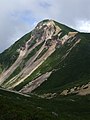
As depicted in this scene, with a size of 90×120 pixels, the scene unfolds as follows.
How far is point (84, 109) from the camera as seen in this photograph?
92.8 metres

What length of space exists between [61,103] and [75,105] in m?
4.19

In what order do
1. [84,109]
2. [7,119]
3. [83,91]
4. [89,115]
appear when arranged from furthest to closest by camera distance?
[83,91]
[84,109]
[89,115]
[7,119]

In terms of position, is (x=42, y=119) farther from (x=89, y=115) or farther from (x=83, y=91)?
(x=83, y=91)

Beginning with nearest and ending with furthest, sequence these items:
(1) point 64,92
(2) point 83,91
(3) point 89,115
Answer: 1. (3) point 89,115
2. (2) point 83,91
3. (1) point 64,92

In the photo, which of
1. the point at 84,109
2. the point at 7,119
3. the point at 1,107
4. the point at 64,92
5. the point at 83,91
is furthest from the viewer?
the point at 64,92

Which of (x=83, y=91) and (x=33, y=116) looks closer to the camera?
(x=33, y=116)

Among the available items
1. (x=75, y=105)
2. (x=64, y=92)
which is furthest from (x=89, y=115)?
(x=64, y=92)

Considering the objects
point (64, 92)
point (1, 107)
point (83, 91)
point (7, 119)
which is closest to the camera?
point (7, 119)

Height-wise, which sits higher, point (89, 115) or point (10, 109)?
point (10, 109)

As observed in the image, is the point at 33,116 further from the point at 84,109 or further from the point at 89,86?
the point at 89,86

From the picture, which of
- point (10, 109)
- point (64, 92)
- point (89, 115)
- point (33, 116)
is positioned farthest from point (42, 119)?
point (64, 92)

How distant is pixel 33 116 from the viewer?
46531 mm

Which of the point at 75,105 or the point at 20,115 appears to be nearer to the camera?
the point at 20,115

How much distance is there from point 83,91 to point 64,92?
19.2 meters
